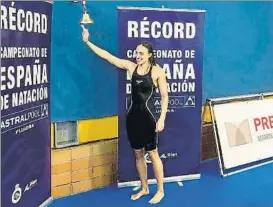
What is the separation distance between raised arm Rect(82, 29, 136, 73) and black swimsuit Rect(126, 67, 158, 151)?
0.11 m

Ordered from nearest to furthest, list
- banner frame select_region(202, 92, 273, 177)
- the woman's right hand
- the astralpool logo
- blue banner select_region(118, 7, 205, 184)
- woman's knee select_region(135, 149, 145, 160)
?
the woman's right hand, woman's knee select_region(135, 149, 145, 160), blue banner select_region(118, 7, 205, 184), the astralpool logo, banner frame select_region(202, 92, 273, 177)

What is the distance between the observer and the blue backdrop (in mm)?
4203

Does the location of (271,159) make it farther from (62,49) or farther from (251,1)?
(62,49)

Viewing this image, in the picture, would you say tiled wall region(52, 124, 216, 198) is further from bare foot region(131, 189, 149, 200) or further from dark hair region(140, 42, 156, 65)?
dark hair region(140, 42, 156, 65)

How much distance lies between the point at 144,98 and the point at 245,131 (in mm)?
1736

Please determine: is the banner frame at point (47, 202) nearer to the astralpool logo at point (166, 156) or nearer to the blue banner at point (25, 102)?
the blue banner at point (25, 102)

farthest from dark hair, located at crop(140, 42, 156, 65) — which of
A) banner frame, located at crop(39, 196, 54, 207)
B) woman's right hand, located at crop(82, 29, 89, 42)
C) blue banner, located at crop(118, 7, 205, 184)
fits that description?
banner frame, located at crop(39, 196, 54, 207)

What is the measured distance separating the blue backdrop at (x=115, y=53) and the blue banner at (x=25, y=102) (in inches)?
14.3

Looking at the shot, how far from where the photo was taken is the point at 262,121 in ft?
18.0

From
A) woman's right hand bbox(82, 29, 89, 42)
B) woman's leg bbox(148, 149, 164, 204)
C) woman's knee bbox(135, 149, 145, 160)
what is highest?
woman's right hand bbox(82, 29, 89, 42)

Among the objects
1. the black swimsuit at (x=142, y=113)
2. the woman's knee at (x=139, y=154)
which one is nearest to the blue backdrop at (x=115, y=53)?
the black swimsuit at (x=142, y=113)

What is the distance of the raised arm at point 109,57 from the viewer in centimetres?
409

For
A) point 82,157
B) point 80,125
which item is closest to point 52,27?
point 80,125

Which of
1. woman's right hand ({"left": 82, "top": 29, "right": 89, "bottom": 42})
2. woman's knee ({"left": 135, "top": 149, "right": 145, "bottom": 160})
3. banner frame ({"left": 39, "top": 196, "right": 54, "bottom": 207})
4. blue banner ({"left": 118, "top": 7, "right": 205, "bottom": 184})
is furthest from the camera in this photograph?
blue banner ({"left": 118, "top": 7, "right": 205, "bottom": 184})
